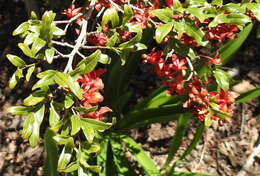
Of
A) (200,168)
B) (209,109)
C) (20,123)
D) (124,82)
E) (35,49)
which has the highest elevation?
(35,49)

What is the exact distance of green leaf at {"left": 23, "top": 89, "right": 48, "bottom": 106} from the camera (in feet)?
2.92

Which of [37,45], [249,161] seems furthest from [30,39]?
[249,161]

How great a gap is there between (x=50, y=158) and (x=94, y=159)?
51 cm

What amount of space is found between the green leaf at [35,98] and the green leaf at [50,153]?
156 millimetres

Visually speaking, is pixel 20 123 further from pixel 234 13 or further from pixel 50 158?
pixel 234 13

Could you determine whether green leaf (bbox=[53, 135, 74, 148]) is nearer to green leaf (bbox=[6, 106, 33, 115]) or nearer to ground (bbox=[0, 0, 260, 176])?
green leaf (bbox=[6, 106, 33, 115])

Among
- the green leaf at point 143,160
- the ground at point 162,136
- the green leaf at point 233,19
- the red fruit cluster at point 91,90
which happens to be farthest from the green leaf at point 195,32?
the ground at point 162,136

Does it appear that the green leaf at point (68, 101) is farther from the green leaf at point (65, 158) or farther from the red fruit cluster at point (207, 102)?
the red fruit cluster at point (207, 102)

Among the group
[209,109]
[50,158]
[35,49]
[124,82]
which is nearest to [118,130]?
[124,82]

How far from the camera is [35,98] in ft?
2.95

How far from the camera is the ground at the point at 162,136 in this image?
1.94m

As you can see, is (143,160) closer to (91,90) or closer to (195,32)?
(91,90)

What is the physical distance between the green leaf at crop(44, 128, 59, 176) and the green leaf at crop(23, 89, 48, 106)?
156 millimetres

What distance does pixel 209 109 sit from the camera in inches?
41.9
